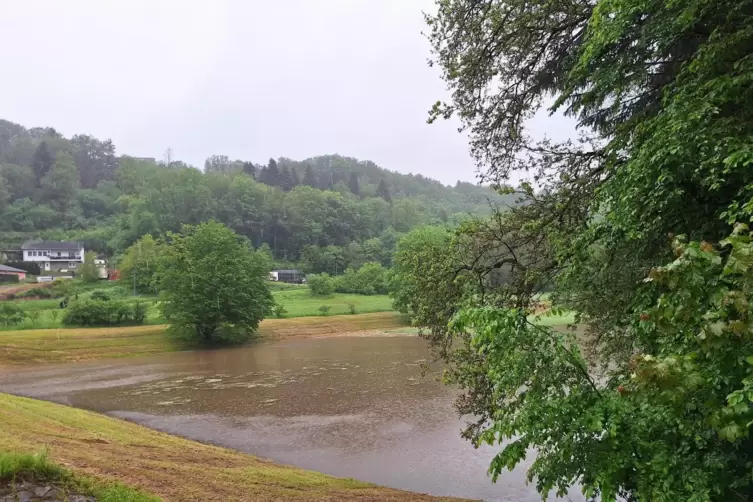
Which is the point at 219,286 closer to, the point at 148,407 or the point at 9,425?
the point at 148,407

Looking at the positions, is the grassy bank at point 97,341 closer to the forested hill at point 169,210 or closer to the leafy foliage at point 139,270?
the leafy foliage at point 139,270

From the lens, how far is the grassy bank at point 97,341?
127ft

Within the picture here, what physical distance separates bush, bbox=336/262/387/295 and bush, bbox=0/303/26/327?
45984mm

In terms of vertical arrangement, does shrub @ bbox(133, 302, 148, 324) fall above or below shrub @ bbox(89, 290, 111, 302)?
below

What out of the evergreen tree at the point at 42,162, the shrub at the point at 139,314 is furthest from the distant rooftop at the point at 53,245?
the shrub at the point at 139,314

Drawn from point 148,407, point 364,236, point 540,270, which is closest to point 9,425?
point 148,407

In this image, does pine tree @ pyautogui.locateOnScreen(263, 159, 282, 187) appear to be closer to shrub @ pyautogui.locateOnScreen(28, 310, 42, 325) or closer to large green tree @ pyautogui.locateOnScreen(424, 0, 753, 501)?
shrub @ pyautogui.locateOnScreen(28, 310, 42, 325)

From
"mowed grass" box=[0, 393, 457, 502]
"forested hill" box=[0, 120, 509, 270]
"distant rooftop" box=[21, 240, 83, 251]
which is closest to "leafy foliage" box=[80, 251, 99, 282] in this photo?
"distant rooftop" box=[21, 240, 83, 251]

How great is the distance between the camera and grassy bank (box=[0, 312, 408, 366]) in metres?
38.8

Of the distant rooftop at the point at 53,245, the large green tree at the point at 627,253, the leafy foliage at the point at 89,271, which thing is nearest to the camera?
the large green tree at the point at 627,253

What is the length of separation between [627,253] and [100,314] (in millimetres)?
50996

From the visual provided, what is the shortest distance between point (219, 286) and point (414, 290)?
40003 mm

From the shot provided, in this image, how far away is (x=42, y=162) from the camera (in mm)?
130750

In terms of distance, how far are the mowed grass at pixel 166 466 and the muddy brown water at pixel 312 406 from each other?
2.12 meters
